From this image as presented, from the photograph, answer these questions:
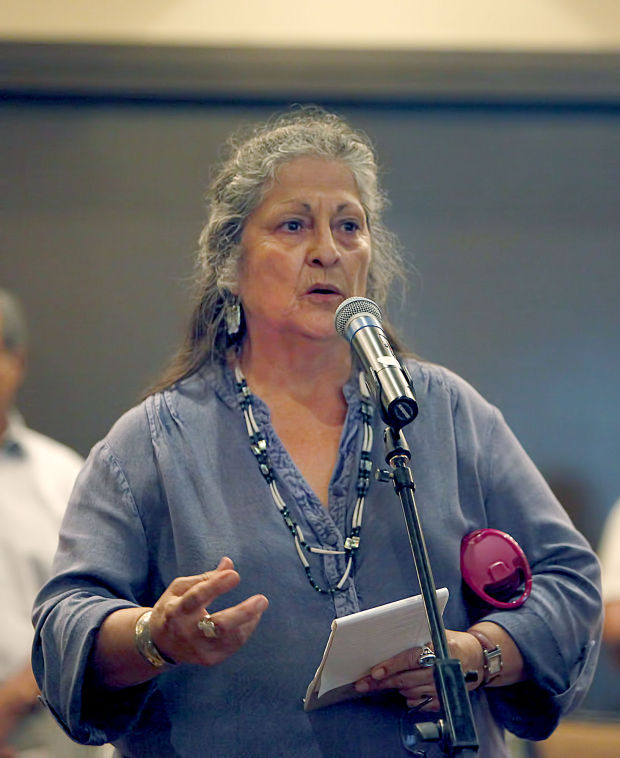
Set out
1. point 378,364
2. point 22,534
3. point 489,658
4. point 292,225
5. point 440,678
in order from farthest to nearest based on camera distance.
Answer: point 22,534 → point 292,225 → point 489,658 → point 378,364 → point 440,678

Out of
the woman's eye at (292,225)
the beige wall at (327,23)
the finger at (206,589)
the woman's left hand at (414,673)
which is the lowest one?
the woman's left hand at (414,673)

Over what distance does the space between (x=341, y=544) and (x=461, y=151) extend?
1187 millimetres

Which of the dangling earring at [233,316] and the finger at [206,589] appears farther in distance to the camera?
the dangling earring at [233,316]

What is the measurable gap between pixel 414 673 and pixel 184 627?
0.36m

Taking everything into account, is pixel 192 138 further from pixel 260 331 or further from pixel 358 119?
pixel 260 331

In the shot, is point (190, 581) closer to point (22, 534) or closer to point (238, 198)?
point (238, 198)

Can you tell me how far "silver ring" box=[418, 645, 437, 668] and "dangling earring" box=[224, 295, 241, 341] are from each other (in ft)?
2.13

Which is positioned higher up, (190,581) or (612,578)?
(190,581)

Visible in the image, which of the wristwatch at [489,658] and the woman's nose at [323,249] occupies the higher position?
the woman's nose at [323,249]

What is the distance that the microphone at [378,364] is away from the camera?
3.81 feet

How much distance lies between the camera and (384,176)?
7.69ft

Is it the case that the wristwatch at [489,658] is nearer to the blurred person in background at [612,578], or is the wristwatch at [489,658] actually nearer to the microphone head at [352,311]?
the microphone head at [352,311]

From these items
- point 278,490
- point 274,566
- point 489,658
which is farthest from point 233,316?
point 489,658

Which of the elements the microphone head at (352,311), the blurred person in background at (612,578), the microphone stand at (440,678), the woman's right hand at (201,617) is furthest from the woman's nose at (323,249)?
the blurred person in background at (612,578)
